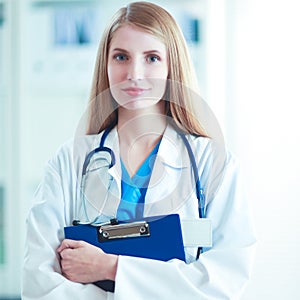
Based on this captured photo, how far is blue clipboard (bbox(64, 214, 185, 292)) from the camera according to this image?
113 cm

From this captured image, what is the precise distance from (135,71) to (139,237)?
326mm

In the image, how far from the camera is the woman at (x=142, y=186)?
114 cm

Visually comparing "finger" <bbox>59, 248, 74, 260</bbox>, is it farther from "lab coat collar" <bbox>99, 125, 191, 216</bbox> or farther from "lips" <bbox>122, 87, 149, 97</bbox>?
"lips" <bbox>122, 87, 149, 97</bbox>

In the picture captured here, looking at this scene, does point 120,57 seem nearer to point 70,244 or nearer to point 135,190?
point 135,190

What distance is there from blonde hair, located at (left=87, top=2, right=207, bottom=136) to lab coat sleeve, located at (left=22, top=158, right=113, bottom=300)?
0.16 meters

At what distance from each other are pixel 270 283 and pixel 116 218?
3.62 ft

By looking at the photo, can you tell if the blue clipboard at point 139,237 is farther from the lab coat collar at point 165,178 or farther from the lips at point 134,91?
the lips at point 134,91

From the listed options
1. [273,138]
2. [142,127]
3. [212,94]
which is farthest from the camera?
[212,94]

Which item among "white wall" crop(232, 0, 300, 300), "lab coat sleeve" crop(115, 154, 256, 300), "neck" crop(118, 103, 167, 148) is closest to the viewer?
"lab coat sleeve" crop(115, 154, 256, 300)

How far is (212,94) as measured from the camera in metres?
2.37

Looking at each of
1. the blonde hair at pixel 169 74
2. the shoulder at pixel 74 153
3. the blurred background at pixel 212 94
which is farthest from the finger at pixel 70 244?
the blurred background at pixel 212 94

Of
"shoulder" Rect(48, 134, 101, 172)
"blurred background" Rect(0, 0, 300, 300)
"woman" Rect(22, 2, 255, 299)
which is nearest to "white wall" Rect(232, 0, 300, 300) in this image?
"blurred background" Rect(0, 0, 300, 300)

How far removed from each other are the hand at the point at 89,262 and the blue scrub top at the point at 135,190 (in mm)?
84

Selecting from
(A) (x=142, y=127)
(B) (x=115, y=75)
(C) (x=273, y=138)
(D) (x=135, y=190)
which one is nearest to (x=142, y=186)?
(D) (x=135, y=190)
